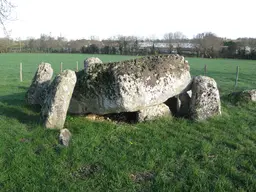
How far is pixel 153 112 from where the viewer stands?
797 cm

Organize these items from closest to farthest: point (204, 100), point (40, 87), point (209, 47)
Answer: point (204, 100)
point (40, 87)
point (209, 47)

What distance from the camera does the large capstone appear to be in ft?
23.5

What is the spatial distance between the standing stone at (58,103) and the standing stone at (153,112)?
2.23 meters

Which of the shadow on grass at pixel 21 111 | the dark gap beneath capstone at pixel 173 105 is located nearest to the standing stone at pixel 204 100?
the dark gap beneath capstone at pixel 173 105

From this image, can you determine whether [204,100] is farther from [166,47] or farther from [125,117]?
[166,47]

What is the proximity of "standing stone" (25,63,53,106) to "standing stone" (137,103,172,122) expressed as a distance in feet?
12.1

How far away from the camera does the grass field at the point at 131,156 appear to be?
4.50m

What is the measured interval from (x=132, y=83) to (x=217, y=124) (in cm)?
282

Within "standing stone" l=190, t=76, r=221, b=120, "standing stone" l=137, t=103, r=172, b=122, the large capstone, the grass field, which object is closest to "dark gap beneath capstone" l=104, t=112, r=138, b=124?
"standing stone" l=137, t=103, r=172, b=122

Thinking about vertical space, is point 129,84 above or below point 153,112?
above

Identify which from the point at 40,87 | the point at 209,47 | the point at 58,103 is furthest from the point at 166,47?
the point at 58,103

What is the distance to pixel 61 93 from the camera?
7.12 meters

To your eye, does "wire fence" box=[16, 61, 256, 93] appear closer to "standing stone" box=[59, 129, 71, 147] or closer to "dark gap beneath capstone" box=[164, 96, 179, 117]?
"dark gap beneath capstone" box=[164, 96, 179, 117]

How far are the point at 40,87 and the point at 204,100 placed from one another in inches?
236
